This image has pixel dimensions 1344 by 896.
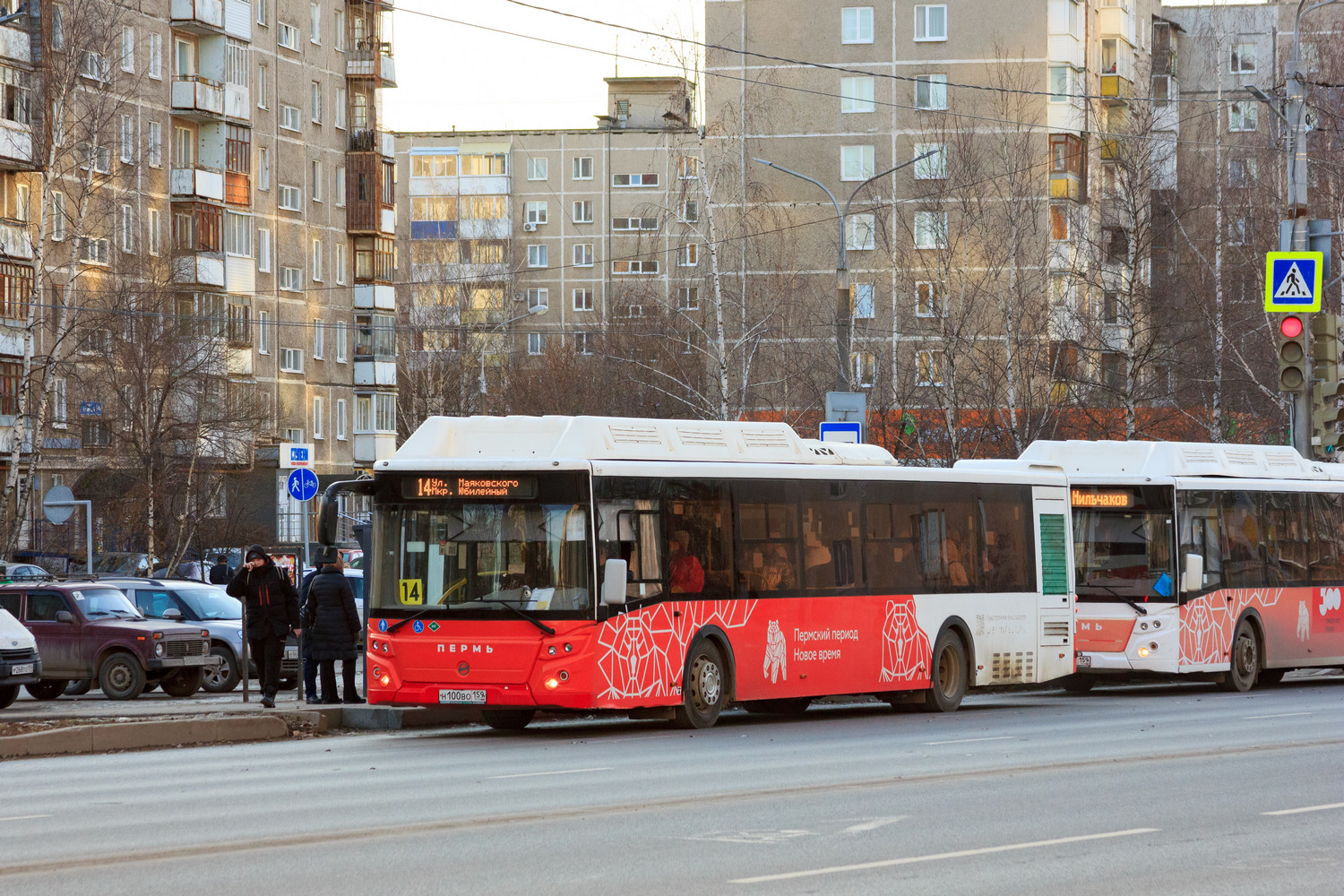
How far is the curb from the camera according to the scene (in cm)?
1808

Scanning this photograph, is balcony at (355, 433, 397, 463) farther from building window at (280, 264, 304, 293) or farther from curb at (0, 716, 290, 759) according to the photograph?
curb at (0, 716, 290, 759)

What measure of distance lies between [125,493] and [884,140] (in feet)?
107

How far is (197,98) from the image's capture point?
6625 centimetres

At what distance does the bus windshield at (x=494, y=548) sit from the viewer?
18.9 metres

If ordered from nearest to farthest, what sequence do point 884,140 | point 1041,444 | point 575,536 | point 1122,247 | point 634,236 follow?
point 575,536 → point 1041,444 → point 1122,247 → point 884,140 → point 634,236

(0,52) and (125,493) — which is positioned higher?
(0,52)

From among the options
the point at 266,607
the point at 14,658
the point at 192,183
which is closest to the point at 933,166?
the point at 192,183

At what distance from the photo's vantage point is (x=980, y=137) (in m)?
55.6

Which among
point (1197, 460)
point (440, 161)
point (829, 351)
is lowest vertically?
point (1197, 460)

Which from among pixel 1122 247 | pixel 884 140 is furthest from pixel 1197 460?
pixel 884 140

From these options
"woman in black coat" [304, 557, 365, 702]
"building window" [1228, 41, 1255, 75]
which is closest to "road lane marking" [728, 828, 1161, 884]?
"woman in black coat" [304, 557, 365, 702]

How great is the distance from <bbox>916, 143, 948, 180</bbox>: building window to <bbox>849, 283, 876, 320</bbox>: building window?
A: 133 inches

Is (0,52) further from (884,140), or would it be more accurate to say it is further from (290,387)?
(884,140)

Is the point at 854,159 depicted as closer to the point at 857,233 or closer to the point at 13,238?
the point at 857,233
